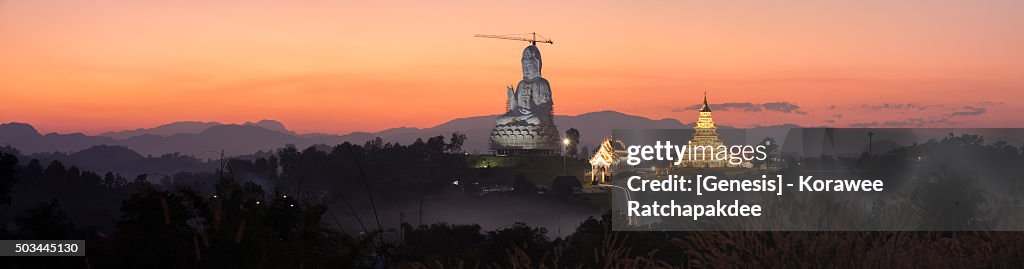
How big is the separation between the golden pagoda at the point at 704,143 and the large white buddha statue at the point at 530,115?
26534mm

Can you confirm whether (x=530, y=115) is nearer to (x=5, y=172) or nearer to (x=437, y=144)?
(x=437, y=144)

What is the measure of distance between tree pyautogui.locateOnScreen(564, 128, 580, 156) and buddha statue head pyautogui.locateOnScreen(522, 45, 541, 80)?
35.3 feet

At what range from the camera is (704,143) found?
134 m

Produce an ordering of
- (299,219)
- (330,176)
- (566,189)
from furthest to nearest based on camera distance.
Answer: (330,176) → (566,189) → (299,219)

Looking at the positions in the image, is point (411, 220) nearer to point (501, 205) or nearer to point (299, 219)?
point (501, 205)

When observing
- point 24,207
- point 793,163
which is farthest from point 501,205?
A: point 24,207

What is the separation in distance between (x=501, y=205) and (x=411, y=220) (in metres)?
13.7

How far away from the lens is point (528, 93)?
157375 millimetres

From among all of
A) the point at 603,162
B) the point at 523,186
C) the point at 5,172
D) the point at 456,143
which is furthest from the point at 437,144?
the point at 5,172

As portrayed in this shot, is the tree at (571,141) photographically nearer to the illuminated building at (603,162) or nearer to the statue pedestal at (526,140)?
the statue pedestal at (526,140)

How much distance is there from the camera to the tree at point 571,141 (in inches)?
6394

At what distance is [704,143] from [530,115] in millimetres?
30875

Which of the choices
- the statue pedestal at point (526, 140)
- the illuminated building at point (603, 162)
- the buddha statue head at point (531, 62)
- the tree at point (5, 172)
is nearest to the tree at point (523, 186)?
the illuminated building at point (603, 162)

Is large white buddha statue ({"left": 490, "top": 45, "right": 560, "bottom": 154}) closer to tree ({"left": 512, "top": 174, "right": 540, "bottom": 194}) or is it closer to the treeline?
tree ({"left": 512, "top": 174, "right": 540, "bottom": 194})
